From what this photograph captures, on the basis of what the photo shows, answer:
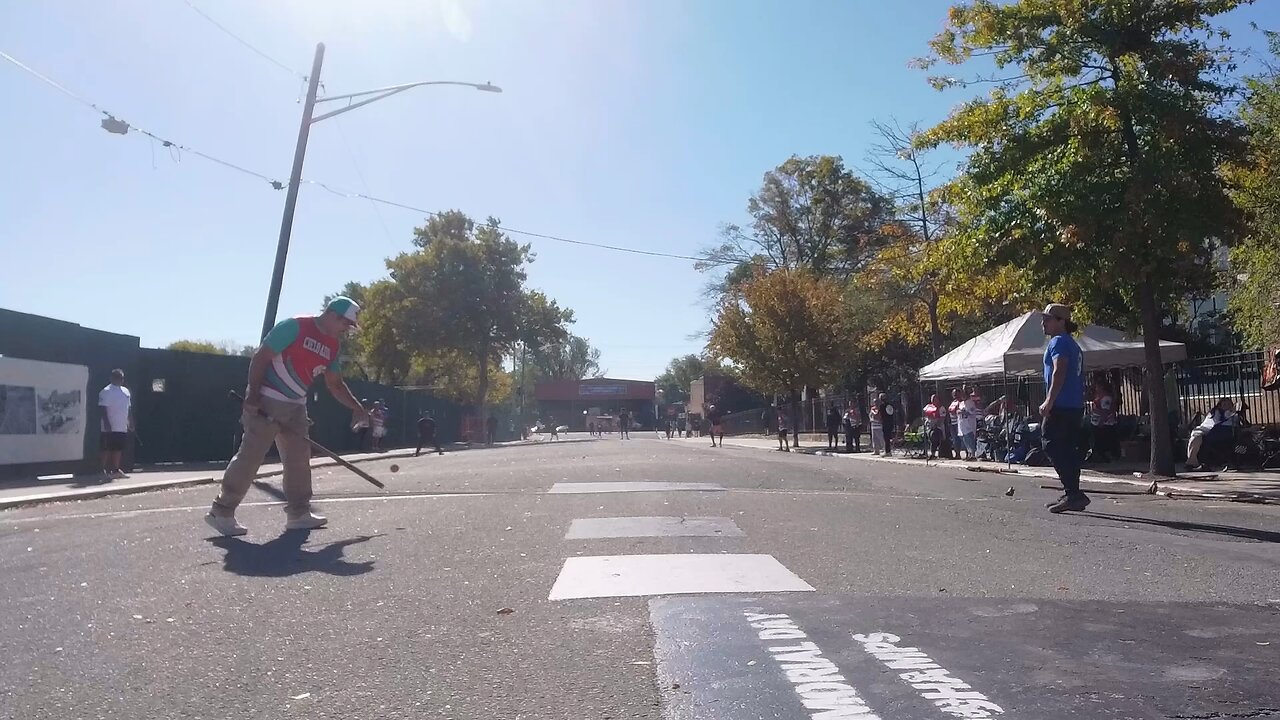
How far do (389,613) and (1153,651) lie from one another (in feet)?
9.99

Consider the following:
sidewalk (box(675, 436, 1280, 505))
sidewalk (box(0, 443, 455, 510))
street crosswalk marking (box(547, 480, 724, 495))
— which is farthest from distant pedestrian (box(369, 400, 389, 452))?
Result: street crosswalk marking (box(547, 480, 724, 495))

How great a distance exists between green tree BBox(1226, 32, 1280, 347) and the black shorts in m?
Result: 15.5

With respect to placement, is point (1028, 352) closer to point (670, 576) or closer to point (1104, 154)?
point (1104, 154)

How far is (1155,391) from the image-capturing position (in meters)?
14.4

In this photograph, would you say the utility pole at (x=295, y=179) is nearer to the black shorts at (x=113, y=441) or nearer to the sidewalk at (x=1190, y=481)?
the black shorts at (x=113, y=441)

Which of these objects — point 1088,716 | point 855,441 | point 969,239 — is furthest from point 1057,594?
point 855,441

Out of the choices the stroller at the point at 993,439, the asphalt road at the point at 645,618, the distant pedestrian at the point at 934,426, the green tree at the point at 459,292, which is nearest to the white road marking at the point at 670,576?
the asphalt road at the point at 645,618

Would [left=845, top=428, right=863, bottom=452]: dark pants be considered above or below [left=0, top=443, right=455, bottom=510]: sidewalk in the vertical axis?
above

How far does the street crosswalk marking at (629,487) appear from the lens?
34.3 ft

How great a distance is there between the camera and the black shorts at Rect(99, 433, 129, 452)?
602 inches

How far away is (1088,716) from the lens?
3223 mm

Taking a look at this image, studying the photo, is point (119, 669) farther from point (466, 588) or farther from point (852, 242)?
point (852, 242)

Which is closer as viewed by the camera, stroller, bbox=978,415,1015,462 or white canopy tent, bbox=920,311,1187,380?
white canopy tent, bbox=920,311,1187,380

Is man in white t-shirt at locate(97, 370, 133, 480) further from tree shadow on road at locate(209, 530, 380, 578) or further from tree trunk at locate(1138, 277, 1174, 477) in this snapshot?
tree trunk at locate(1138, 277, 1174, 477)
